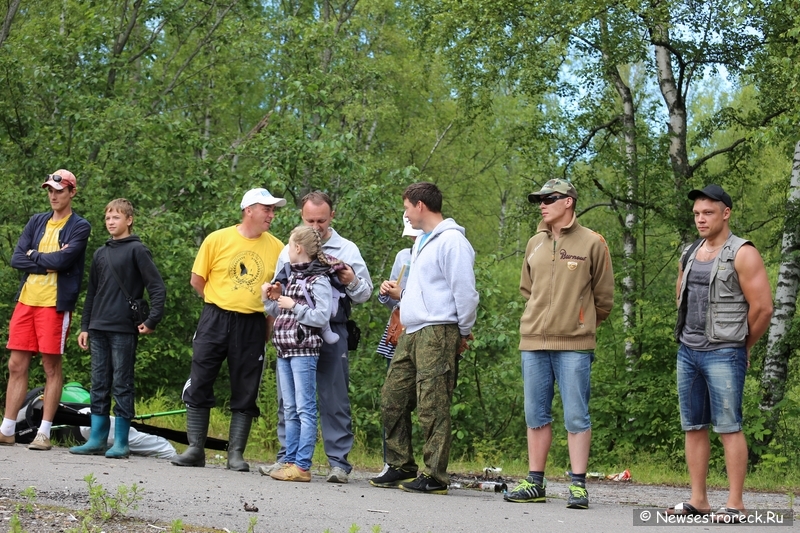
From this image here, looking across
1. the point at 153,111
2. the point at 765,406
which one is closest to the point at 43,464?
the point at 765,406

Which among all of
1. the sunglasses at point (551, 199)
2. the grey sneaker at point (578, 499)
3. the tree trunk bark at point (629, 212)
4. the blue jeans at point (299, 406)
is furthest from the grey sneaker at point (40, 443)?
the tree trunk bark at point (629, 212)

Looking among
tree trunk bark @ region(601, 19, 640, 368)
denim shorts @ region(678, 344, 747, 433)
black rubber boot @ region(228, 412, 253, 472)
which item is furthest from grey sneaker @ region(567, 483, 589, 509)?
tree trunk bark @ region(601, 19, 640, 368)

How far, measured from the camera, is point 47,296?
353 inches

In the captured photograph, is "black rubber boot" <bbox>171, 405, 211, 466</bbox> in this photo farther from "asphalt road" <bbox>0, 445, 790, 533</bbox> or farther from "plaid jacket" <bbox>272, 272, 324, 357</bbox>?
"plaid jacket" <bbox>272, 272, 324, 357</bbox>

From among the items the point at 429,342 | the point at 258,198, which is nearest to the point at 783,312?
the point at 429,342

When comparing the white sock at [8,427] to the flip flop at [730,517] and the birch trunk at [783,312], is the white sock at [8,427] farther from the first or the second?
the birch trunk at [783,312]

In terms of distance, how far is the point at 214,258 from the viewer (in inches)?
319

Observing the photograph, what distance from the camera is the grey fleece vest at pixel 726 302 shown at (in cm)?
621

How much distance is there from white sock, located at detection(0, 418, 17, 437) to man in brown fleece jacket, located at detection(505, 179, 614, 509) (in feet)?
15.6

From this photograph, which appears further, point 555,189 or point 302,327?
point 302,327

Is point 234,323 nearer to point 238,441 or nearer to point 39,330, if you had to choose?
point 238,441

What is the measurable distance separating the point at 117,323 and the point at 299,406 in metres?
2.02

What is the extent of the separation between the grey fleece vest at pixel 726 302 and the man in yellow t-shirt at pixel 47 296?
18.1 feet

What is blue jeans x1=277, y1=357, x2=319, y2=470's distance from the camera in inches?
293
